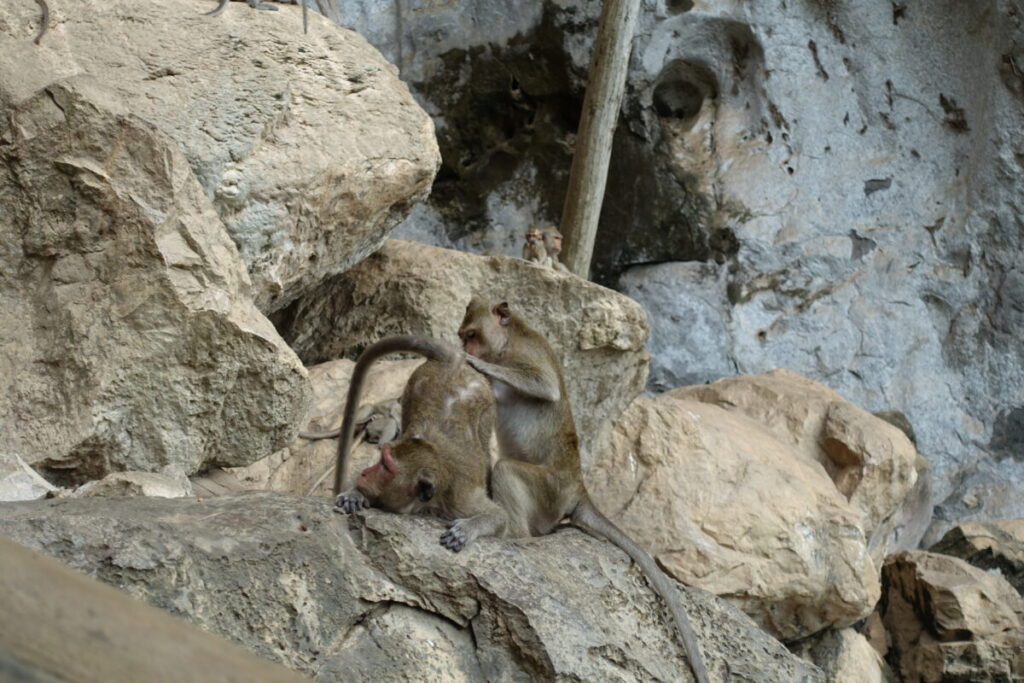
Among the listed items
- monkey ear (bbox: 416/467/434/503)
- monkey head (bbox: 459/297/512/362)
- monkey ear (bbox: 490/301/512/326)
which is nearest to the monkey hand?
monkey ear (bbox: 416/467/434/503)

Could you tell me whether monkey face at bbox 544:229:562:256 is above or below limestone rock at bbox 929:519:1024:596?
above

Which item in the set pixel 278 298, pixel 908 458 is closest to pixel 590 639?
pixel 278 298

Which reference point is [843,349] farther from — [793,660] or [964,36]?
[793,660]

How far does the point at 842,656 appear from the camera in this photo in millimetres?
8516

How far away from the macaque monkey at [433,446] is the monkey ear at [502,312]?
744 millimetres

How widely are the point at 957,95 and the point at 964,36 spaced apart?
24.0 inches

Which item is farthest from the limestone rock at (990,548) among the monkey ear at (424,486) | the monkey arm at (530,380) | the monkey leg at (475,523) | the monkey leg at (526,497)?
the monkey ear at (424,486)

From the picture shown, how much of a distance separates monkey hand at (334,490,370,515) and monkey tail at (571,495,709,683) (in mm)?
1408

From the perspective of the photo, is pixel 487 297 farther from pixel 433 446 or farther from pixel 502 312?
pixel 433 446

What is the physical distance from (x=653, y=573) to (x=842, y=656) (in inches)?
145

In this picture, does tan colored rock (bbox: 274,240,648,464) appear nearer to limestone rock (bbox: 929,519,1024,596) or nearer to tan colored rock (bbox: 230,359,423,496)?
tan colored rock (bbox: 230,359,423,496)

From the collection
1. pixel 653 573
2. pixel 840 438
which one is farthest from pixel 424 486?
pixel 840 438

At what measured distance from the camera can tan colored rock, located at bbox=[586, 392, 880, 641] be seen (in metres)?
8.12

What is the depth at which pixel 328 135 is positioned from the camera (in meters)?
7.68
